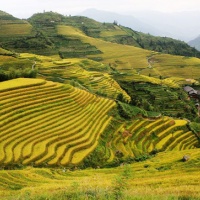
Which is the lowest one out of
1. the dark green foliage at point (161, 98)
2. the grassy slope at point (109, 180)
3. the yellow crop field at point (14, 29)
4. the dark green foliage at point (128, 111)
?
the dark green foliage at point (161, 98)

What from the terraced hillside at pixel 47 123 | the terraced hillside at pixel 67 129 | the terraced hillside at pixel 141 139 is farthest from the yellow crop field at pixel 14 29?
the terraced hillside at pixel 141 139

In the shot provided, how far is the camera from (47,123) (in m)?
34.3

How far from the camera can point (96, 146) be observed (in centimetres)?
3422

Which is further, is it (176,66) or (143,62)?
(143,62)

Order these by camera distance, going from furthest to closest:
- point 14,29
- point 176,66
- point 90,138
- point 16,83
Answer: point 14,29
point 176,66
point 16,83
point 90,138

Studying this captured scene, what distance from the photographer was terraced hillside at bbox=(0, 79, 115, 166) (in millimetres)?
28569

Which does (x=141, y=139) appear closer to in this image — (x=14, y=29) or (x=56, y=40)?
(x=14, y=29)

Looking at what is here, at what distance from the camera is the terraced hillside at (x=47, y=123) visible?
28.6 metres

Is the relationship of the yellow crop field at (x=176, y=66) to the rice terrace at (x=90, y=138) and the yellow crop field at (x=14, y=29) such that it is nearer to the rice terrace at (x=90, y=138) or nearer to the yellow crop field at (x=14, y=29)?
the rice terrace at (x=90, y=138)

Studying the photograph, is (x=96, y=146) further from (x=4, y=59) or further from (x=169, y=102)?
(x=4, y=59)

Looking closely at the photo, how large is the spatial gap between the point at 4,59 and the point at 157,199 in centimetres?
7025

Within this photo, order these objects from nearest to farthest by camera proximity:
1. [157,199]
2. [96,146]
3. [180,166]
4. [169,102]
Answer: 1. [157,199]
2. [180,166]
3. [96,146]
4. [169,102]

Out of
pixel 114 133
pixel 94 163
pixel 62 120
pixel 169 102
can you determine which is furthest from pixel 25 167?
pixel 169 102

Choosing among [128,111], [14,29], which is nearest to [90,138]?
[128,111]
